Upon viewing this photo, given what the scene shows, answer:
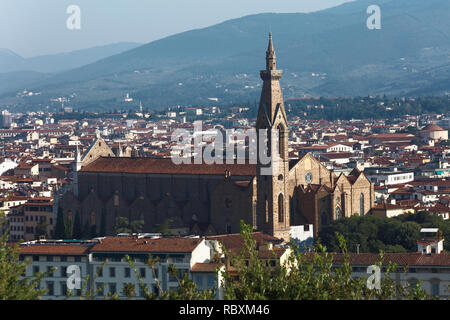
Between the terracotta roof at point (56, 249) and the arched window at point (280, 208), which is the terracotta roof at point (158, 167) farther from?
the terracotta roof at point (56, 249)

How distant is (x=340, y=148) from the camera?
108 m

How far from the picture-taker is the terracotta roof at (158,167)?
47.7 meters

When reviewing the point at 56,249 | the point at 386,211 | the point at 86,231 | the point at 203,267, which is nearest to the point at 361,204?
the point at 386,211

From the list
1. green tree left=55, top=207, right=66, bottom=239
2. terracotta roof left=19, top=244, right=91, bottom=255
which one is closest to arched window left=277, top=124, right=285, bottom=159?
green tree left=55, top=207, right=66, bottom=239

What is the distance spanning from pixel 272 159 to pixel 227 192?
2.32 m

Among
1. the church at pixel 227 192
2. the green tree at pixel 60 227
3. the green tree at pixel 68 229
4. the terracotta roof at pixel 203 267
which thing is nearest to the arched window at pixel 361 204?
the church at pixel 227 192

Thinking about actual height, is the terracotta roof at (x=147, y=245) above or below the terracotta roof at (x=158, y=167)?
below

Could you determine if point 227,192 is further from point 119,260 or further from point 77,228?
point 119,260

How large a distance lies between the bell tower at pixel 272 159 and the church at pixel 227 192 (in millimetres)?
36

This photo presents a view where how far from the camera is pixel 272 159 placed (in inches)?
1807

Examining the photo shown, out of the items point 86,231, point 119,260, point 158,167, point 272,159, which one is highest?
point 272,159

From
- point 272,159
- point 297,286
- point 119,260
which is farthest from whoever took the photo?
point 272,159

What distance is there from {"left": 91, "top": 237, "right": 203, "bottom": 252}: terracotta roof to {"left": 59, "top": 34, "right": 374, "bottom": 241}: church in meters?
8.76
